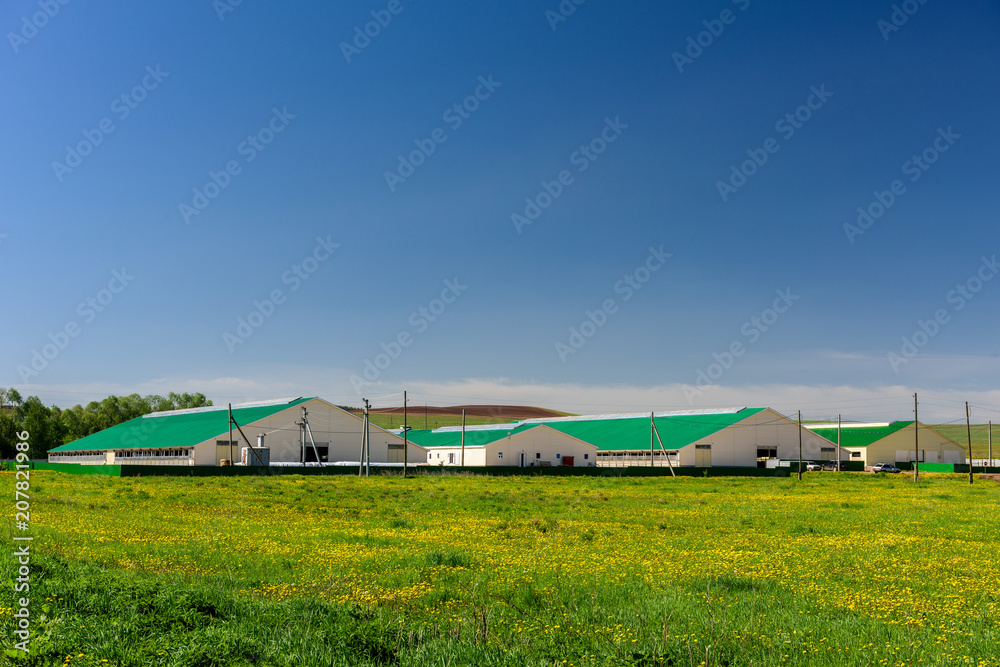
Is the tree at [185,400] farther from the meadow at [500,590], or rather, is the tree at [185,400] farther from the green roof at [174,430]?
the meadow at [500,590]

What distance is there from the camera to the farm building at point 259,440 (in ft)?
227

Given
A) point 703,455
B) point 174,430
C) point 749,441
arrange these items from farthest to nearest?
point 749,441
point 703,455
point 174,430

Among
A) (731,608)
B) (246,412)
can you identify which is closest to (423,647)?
(731,608)

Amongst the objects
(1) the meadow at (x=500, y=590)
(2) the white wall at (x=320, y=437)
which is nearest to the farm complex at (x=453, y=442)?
(2) the white wall at (x=320, y=437)

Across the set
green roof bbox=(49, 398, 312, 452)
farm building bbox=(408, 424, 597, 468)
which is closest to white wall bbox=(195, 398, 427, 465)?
green roof bbox=(49, 398, 312, 452)

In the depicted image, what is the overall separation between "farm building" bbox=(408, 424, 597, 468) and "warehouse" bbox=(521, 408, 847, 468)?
5.51m

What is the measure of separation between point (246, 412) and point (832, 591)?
7429cm

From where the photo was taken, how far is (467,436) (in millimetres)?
88375

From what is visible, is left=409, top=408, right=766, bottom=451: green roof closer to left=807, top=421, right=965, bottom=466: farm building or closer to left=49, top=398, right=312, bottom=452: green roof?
left=807, top=421, right=965, bottom=466: farm building

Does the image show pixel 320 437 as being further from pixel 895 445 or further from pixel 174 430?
pixel 895 445

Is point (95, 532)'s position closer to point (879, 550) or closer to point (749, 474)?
point (879, 550)

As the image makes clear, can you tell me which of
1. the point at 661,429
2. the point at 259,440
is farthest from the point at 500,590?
the point at 661,429

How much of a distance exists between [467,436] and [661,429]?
2382cm

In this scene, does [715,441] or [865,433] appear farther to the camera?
[865,433]
